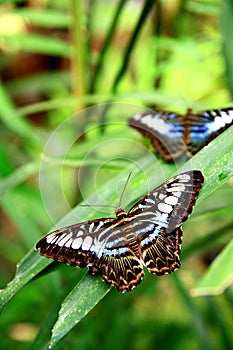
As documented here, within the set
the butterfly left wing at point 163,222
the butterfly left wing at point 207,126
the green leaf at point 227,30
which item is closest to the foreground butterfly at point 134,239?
the butterfly left wing at point 163,222

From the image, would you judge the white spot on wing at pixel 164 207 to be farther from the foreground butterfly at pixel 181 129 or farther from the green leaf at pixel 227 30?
the green leaf at pixel 227 30

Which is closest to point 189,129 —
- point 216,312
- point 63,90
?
point 216,312

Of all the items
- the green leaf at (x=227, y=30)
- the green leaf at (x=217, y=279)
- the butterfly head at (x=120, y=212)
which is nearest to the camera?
the green leaf at (x=217, y=279)

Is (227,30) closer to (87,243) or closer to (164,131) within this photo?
(164,131)

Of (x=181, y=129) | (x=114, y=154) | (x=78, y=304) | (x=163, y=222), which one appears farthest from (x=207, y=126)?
(x=114, y=154)

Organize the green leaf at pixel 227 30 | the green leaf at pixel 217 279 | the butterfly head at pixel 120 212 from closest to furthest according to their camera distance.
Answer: the green leaf at pixel 217 279
the butterfly head at pixel 120 212
the green leaf at pixel 227 30

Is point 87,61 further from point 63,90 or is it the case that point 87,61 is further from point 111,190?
point 63,90
